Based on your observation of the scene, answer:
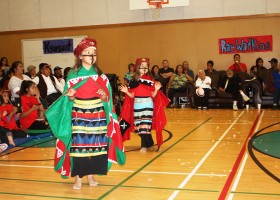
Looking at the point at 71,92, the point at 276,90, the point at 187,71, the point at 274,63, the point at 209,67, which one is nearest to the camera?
the point at 71,92

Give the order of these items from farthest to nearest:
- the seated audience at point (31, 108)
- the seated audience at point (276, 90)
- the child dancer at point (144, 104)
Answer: the seated audience at point (276, 90), the seated audience at point (31, 108), the child dancer at point (144, 104)

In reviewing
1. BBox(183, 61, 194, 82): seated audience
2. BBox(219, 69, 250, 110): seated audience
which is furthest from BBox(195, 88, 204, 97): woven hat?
BBox(183, 61, 194, 82): seated audience

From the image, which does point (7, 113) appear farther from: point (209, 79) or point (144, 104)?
point (209, 79)

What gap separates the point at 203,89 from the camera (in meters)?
12.6

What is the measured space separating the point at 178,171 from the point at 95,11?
11535mm

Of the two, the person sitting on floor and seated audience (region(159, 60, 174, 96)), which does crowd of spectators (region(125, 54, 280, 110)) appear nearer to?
seated audience (region(159, 60, 174, 96))

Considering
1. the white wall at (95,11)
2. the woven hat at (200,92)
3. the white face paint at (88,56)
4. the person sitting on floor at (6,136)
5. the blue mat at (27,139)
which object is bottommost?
the blue mat at (27,139)

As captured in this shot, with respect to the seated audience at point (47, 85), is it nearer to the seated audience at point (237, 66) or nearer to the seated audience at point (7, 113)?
the seated audience at point (7, 113)

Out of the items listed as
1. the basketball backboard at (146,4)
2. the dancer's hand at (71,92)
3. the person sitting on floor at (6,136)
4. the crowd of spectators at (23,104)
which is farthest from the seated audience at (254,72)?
the dancer's hand at (71,92)

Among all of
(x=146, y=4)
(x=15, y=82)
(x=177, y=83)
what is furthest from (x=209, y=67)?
(x=15, y=82)

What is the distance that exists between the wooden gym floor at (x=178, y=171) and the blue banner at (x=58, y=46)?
8.37 m

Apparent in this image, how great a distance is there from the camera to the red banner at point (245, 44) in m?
14.1

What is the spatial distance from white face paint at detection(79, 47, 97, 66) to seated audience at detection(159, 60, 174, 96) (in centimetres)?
931

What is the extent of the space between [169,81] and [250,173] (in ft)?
29.3
